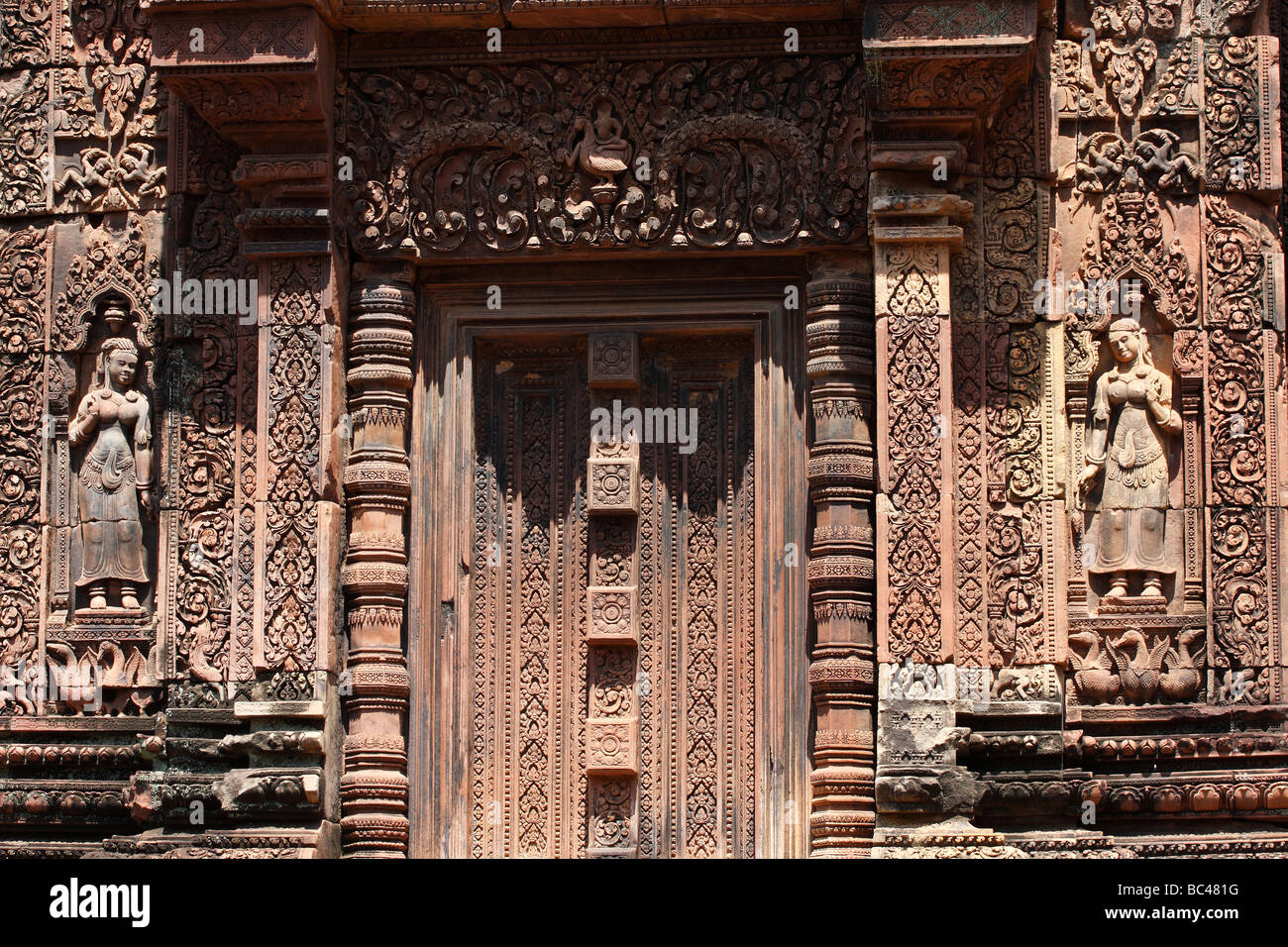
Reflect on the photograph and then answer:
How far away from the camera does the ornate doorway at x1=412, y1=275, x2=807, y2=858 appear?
13031 millimetres

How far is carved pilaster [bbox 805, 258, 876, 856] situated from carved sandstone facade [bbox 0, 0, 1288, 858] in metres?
0.03

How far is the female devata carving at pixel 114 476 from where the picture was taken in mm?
13430

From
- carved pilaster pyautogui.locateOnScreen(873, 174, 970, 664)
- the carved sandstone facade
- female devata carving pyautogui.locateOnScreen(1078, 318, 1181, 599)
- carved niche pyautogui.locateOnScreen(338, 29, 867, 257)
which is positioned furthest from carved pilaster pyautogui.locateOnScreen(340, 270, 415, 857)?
female devata carving pyautogui.locateOnScreen(1078, 318, 1181, 599)

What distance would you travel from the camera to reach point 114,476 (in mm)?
13461

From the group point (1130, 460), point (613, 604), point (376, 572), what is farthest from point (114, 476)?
point (1130, 460)

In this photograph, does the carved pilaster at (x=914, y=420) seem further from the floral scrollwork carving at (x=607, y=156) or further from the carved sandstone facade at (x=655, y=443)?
the floral scrollwork carving at (x=607, y=156)

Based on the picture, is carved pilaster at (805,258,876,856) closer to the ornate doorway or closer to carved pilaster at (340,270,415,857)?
the ornate doorway

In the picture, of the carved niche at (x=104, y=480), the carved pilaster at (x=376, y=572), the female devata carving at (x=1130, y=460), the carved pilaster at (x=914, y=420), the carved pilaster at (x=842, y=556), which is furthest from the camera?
the carved niche at (x=104, y=480)

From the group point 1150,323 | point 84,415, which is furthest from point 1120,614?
point 84,415

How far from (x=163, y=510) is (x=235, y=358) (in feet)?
3.02

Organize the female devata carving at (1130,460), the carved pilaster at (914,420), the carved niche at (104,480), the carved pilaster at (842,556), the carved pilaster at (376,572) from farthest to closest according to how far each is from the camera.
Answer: the carved niche at (104,480)
the female devata carving at (1130,460)
the carved pilaster at (376,572)
the carved pilaster at (842,556)
the carved pilaster at (914,420)

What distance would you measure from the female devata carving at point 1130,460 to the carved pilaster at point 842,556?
127 cm

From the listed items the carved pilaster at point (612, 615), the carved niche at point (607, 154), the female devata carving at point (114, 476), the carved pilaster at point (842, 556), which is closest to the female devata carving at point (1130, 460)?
the carved pilaster at point (842, 556)

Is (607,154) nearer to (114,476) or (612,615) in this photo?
(612,615)
